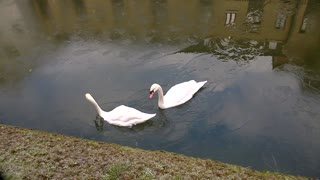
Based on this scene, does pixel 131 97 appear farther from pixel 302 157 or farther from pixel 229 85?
pixel 302 157

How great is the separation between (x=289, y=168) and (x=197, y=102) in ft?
9.25

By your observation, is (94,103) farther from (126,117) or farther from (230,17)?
(230,17)

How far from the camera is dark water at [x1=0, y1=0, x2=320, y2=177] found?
22.1 ft

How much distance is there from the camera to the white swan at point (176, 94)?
7.59m

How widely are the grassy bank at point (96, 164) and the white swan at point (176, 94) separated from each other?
109 inches

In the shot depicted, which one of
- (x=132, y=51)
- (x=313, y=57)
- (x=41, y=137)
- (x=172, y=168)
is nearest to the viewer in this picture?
(x=172, y=168)

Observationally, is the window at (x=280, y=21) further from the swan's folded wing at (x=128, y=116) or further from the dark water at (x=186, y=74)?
the swan's folded wing at (x=128, y=116)

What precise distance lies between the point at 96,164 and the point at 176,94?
12.7ft

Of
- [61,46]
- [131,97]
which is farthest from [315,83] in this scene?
[61,46]

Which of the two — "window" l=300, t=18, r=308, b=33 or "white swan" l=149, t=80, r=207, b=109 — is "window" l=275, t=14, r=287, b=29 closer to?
"window" l=300, t=18, r=308, b=33

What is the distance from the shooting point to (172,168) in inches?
169

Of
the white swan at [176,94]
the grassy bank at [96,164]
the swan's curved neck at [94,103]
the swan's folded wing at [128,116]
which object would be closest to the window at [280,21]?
the white swan at [176,94]

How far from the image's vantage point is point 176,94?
7852mm

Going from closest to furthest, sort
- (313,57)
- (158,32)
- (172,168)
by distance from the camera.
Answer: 1. (172,168)
2. (313,57)
3. (158,32)
